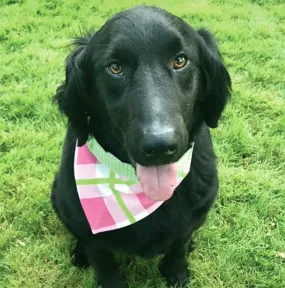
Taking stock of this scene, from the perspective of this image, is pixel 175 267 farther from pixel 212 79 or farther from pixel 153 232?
pixel 212 79

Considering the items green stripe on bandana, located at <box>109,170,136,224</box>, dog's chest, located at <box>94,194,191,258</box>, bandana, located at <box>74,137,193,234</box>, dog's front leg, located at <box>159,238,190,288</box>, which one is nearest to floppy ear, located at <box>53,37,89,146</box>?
bandana, located at <box>74,137,193,234</box>

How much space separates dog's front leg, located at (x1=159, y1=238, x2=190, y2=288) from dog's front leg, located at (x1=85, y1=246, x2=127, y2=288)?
246mm

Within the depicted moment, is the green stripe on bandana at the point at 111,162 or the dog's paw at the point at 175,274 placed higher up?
the green stripe on bandana at the point at 111,162

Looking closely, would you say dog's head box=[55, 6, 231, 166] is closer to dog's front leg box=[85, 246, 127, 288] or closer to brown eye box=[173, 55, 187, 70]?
brown eye box=[173, 55, 187, 70]

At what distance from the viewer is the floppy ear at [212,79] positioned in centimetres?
210

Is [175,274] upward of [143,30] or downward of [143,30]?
downward

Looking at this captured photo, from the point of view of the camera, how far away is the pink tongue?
77.5 inches

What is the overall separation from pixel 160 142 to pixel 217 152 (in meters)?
1.78

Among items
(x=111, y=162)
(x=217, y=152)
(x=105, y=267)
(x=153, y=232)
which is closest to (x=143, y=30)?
(x=111, y=162)

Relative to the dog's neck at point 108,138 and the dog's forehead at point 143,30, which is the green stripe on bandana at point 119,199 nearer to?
the dog's neck at point 108,138

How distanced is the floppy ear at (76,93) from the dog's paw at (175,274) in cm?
90

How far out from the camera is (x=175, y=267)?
8.79ft

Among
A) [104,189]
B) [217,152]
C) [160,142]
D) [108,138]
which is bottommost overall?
[217,152]

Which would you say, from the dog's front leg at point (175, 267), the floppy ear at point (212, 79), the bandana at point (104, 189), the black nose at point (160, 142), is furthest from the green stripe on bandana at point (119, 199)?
the black nose at point (160, 142)
